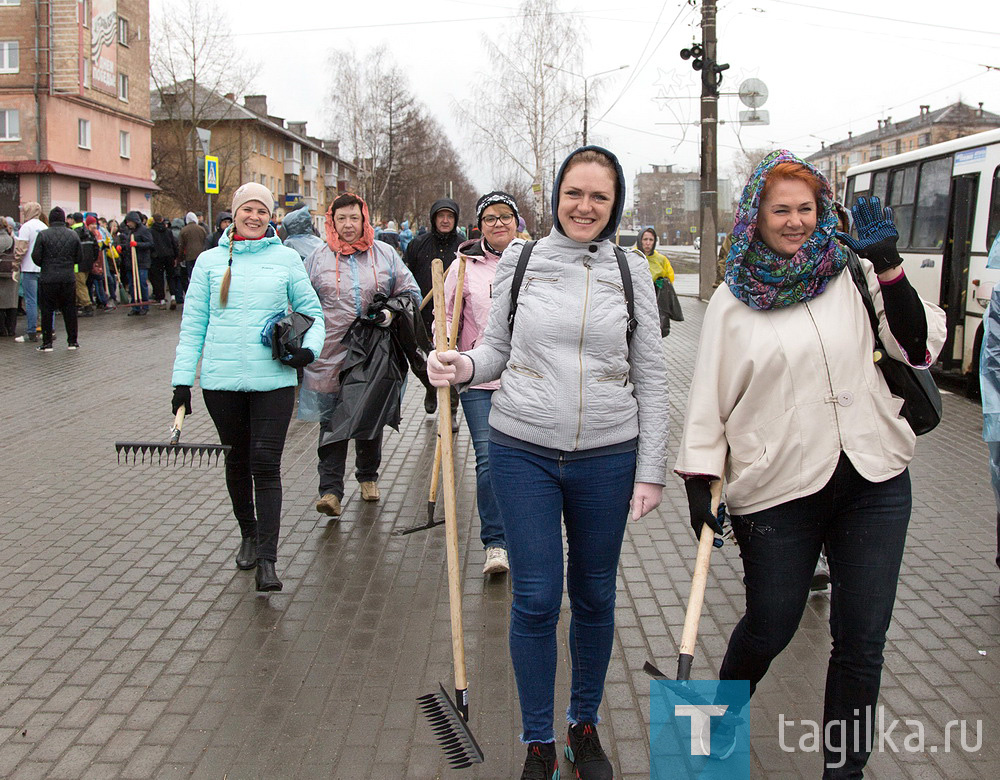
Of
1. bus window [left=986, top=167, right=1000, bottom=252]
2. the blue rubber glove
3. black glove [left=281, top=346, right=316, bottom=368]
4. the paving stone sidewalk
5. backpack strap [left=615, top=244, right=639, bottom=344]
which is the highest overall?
bus window [left=986, top=167, right=1000, bottom=252]

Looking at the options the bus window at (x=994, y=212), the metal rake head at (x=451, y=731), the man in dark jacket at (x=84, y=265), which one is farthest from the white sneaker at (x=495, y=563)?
the man in dark jacket at (x=84, y=265)

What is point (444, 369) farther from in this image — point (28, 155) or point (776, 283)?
point (28, 155)

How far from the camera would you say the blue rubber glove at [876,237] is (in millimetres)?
2719

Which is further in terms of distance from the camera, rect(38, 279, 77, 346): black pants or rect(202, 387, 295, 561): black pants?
rect(38, 279, 77, 346): black pants

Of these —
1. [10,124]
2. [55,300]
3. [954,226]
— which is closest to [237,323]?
[954,226]

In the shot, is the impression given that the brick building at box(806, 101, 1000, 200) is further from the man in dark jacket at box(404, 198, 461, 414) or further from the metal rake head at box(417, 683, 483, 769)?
the metal rake head at box(417, 683, 483, 769)

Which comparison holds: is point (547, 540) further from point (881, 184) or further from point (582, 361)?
point (881, 184)

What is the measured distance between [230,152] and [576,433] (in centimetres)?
5055

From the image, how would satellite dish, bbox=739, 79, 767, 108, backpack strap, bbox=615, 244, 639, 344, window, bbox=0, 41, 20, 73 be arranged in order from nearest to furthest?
backpack strap, bbox=615, 244, 639, 344 < satellite dish, bbox=739, 79, 767, 108 < window, bbox=0, 41, 20, 73

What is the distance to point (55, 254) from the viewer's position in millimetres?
13867

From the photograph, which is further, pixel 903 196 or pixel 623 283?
pixel 903 196

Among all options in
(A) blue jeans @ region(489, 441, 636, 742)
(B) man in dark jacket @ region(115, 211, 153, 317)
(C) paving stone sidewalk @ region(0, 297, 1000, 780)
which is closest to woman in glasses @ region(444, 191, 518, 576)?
(C) paving stone sidewalk @ region(0, 297, 1000, 780)

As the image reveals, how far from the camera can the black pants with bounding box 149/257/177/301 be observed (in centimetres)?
2205

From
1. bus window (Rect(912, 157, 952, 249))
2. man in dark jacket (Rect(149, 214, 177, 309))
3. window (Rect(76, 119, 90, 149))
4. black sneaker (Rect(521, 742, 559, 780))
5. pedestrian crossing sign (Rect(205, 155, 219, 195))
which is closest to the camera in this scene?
black sneaker (Rect(521, 742, 559, 780))
